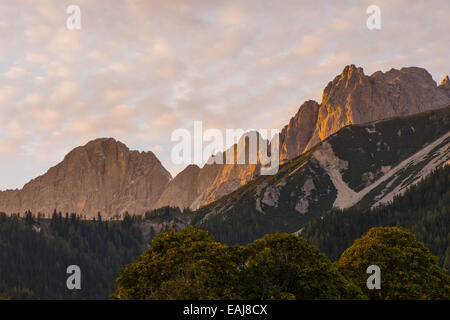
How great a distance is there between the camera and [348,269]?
3105 inches

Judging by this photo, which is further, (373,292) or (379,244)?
(379,244)

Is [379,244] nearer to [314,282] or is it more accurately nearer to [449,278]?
[449,278]

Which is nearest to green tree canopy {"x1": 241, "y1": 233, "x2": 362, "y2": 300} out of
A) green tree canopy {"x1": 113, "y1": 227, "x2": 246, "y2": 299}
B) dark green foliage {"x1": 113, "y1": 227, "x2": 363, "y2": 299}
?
dark green foliage {"x1": 113, "y1": 227, "x2": 363, "y2": 299}

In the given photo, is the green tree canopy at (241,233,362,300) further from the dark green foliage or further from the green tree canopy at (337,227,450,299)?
the green tree canopy at (337,227,450,299)

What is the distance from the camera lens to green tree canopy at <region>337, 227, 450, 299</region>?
71094 mm

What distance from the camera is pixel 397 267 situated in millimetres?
75125

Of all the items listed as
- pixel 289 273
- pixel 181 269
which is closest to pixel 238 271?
pixel 289 273

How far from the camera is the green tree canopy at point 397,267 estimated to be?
71094 millimetres

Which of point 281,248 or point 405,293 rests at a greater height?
point 281,248

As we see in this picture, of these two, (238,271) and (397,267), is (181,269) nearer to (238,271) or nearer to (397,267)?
(238,271)

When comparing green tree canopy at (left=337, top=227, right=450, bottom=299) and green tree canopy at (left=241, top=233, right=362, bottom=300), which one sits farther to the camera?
green tree canopy at (left=337, top=227, right=450, bottom=299)
